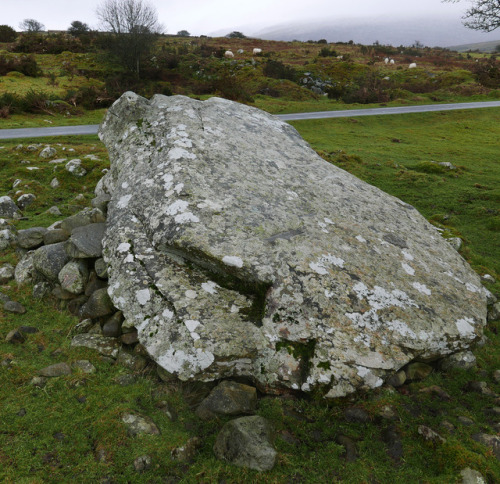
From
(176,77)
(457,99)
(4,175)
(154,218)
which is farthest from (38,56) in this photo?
(154,218)

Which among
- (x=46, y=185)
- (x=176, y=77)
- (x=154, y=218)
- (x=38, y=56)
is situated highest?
(x=38, y=56)

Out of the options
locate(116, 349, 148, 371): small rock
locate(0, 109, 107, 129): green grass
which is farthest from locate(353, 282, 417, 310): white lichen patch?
locate(0, 109, 107, 129): green grass

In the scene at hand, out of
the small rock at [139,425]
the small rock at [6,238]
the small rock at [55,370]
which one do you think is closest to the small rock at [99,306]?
the small rock at [55,370]

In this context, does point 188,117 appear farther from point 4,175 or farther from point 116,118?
point 4,175

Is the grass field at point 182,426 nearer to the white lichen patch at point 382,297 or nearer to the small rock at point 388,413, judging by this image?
the small rock at point 388,413

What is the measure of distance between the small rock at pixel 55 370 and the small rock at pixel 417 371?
499cm

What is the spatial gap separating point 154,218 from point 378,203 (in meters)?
5.15

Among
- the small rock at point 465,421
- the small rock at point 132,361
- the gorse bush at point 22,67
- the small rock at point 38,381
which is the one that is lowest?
the small rock at point 465,421

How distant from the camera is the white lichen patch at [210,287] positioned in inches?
227

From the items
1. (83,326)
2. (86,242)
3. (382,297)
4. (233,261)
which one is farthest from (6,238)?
(382,297)

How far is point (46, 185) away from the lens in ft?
42.8

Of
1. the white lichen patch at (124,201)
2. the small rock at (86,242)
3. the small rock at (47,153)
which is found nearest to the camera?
the small rock at (86,242)

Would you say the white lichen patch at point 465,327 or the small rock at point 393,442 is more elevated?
the white lichen patch at point 465,327

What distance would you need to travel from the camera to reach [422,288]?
6301mm
